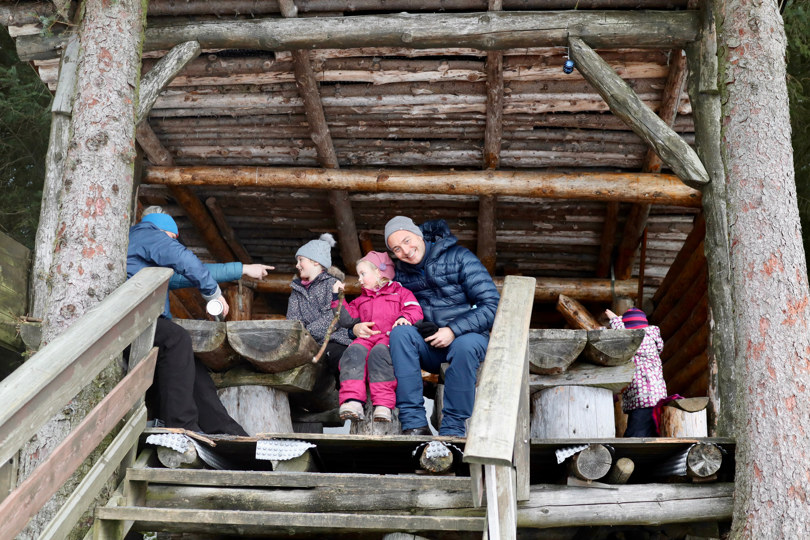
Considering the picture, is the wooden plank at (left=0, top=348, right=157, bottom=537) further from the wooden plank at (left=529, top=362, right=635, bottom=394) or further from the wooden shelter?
the wooden plank at (left=529, top=362, right=635, bottom=394)

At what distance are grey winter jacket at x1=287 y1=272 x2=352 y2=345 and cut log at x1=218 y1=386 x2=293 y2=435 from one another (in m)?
0.64

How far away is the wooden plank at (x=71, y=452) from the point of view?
310cm

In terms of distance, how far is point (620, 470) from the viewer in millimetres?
4469

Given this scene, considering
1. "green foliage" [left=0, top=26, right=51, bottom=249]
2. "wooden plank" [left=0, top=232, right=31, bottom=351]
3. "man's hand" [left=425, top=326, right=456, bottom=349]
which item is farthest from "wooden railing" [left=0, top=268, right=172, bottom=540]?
"green foliage" [left=0, top=26, right=51, bottom=249]

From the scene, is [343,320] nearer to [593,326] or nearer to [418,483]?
[418,483]

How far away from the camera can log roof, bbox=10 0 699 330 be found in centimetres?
684

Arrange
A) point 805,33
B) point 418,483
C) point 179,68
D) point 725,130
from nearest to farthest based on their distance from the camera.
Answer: point 418,483, point 725,130, point 179,68, point 805,33

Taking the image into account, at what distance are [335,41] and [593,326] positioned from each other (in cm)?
475

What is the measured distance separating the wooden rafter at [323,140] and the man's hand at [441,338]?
288cm

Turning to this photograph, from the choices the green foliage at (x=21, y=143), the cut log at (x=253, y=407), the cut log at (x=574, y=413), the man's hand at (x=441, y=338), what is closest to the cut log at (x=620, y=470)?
the cut log at (x=574, y=413)

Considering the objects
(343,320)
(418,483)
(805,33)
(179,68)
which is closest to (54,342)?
(418,483)

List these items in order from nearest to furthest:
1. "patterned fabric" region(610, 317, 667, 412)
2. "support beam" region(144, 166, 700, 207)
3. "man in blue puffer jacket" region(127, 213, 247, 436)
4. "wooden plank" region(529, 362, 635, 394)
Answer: "man in blue puffer jacket" region(127, 213, 247, 436) → "wooden plank" region(529, 362, 635, 394) → "patterned fabric" region(610, 317, 667, 412) → "support beam" region(144, 166, 700, 207)

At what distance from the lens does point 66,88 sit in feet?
19.4

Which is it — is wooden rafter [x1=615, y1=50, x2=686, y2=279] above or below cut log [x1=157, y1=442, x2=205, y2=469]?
above
